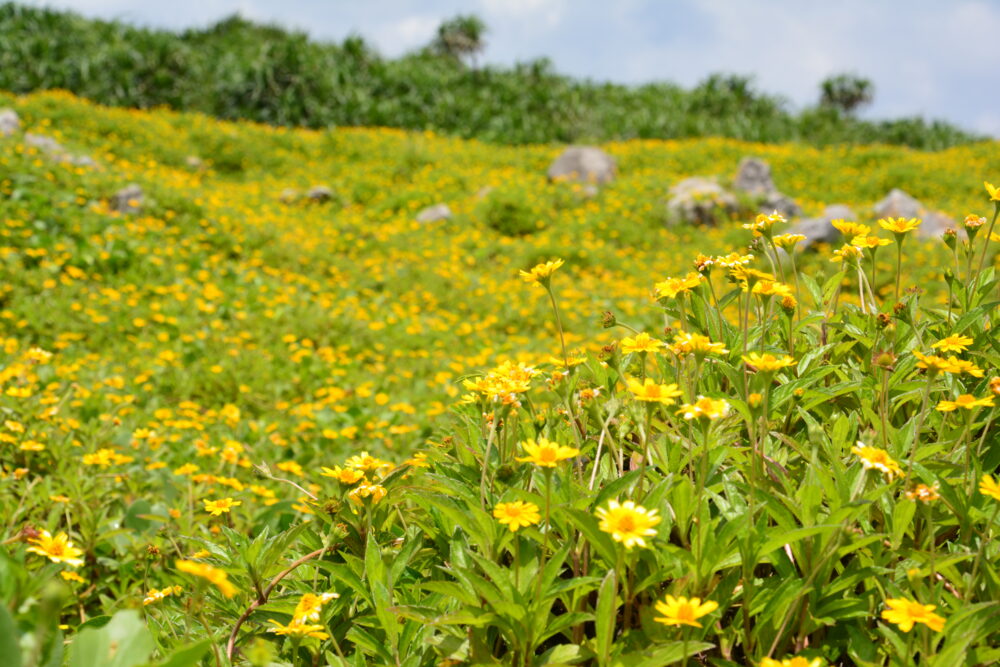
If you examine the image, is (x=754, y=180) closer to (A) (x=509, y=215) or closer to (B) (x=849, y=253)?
(A) (x=509, y=215)

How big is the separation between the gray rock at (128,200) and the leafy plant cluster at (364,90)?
27.3ft

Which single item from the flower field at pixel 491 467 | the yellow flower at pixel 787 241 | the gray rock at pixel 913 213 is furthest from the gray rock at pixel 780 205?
the yellow flower at pixel 787 241

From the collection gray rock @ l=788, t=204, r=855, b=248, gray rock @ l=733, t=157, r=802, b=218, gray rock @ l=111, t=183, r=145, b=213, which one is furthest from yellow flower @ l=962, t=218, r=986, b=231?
gray rock @ l=733, t=157, r=802, b=218

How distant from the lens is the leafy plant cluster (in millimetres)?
13766

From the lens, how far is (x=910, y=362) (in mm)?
1234

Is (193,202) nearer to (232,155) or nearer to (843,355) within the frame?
(232,155)

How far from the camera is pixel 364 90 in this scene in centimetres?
1577

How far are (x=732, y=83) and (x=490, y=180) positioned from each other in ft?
38.9

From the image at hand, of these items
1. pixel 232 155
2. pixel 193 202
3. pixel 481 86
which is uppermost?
pixel 481 86

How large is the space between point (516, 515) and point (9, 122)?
1007 cm

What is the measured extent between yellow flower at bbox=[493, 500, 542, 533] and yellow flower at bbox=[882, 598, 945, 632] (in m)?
0.42

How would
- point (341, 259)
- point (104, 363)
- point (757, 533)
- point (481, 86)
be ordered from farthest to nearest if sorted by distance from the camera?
1. point (481, 86)
2. point (341, 259)
3. point (104, 363)
4. point (757, 533)

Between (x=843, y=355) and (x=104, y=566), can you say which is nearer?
(x=843, y=355)

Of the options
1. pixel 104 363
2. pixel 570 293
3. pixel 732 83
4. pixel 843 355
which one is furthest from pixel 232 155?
pixel 732 83
